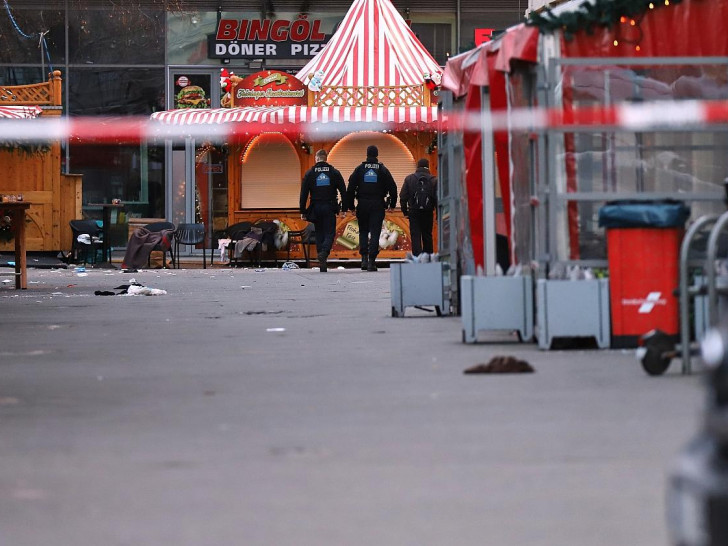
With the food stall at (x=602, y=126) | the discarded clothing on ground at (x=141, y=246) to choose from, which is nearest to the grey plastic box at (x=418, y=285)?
the food stall at (x=602, y=126)

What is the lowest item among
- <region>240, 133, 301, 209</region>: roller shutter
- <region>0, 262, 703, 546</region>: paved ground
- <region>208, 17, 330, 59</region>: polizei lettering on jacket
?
<region>0, 262, 703, 546</region>: paved ground

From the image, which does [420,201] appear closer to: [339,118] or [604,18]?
[339,118]

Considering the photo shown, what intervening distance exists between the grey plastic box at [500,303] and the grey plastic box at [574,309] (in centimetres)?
67

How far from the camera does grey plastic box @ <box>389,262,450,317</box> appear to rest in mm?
14711

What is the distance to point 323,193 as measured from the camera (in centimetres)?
2792

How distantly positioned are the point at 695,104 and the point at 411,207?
14.9 meters

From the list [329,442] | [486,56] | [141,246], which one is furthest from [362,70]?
[329,442]

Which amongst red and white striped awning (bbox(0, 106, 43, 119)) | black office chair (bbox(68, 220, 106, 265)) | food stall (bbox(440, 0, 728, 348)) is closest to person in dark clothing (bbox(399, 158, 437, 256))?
black office chair (bbox(68, 220, 106, 265))

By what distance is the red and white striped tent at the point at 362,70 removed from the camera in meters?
30.2

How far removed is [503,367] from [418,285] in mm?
5718

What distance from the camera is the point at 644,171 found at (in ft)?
37.4

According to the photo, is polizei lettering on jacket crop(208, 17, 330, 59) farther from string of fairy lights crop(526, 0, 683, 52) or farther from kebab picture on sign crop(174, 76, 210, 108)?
string of fairy lights crop(526, 0, 683, 52)

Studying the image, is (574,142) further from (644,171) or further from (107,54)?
(107,54)

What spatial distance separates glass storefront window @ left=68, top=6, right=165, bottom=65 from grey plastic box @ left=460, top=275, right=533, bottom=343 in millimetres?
24214
